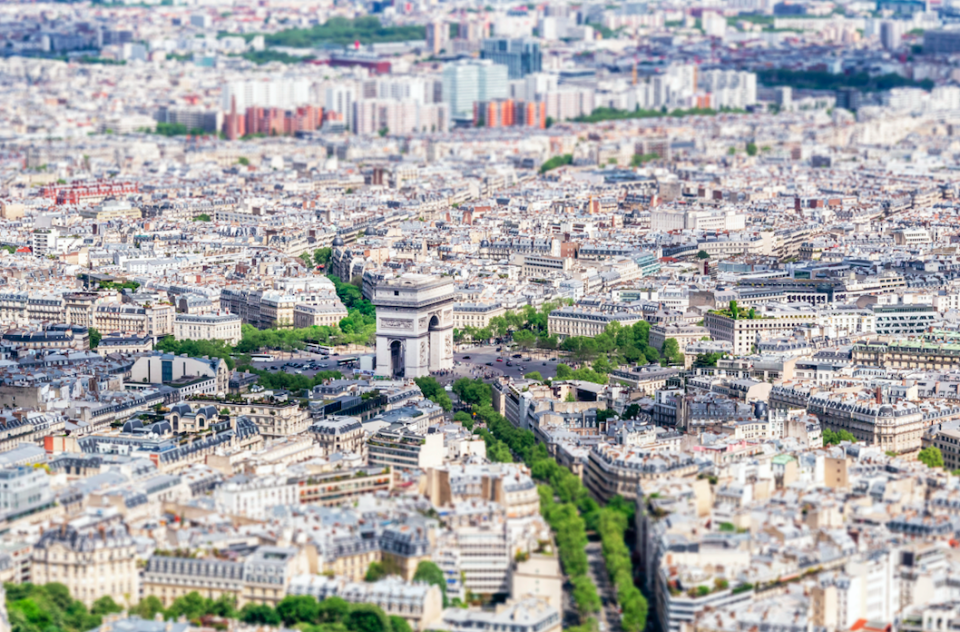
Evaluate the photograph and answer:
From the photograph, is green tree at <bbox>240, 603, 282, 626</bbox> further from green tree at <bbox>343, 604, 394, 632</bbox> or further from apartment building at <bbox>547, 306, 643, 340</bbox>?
apartment building at <bbox>547, 306, 643, 340</bbox>

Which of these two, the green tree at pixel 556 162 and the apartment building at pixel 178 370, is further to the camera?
the green tree at pixel 556 162

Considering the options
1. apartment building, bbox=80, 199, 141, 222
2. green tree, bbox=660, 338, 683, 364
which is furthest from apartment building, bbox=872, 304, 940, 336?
apartment building, bbox=80, 199, 141, 222

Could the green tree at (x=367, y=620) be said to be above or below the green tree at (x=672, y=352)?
above

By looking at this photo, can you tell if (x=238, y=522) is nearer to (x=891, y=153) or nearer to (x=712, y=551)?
(x=712, y=551)

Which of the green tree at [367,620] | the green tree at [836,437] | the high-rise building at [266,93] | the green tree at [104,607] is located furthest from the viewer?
the high-rise building at [266,93]

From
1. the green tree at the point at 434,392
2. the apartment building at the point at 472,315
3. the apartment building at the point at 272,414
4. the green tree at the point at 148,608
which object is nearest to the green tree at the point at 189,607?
the green tree at the point at 148,608

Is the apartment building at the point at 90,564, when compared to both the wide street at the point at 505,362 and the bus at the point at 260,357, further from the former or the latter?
the bus at the point at 260,357
